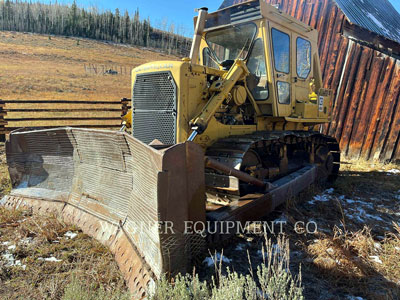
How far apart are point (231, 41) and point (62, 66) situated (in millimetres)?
44898

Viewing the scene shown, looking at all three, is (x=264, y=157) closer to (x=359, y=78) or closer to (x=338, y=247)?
(x=338, y=247)

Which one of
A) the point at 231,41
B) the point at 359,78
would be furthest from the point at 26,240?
the point at 359,78

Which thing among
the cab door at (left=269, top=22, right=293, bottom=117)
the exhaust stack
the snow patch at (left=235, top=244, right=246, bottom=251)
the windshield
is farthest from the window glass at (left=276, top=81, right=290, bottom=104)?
the snow patch at (left=235, top=244, right=246, bottom=251)

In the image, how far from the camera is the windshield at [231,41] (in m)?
5.22

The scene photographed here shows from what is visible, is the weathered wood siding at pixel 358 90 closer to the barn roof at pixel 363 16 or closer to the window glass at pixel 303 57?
the barn roof at pixel 363 16

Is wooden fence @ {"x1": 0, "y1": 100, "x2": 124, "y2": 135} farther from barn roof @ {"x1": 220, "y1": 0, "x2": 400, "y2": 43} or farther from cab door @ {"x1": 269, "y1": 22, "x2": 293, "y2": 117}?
cab door @ {"x1": 269, "y1": 22, "x2": 293, "y2": 117}

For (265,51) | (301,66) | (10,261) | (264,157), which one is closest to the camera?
(10,261)

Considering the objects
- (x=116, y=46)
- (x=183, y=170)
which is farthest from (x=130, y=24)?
(x=183, y=170)

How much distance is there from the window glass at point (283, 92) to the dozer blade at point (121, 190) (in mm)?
3120

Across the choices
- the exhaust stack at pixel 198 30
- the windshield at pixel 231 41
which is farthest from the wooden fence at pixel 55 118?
the windshield at pixel 231 41

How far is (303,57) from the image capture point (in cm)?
616

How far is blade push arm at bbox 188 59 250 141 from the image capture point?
401cm

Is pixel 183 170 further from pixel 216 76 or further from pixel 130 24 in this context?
pixel 130 24

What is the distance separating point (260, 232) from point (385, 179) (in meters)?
5.22
